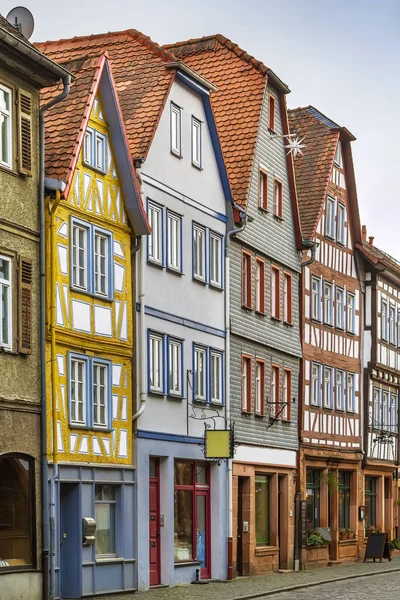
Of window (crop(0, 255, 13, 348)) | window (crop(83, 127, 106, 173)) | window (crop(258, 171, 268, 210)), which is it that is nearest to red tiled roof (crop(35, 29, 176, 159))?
window (crop(83, 127, 106, 173))

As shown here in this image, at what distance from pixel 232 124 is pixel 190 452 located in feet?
33.9

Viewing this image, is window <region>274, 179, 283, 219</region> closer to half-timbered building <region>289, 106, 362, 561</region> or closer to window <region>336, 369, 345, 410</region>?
half-timbered building <region>289, 106, 362, 561</region>

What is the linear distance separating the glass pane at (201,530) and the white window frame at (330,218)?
42.9ft

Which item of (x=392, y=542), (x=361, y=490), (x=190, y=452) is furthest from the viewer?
(x=392, y=542)

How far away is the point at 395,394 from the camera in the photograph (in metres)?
54.8

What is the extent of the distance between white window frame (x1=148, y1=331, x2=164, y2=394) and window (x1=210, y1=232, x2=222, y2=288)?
3824 mm

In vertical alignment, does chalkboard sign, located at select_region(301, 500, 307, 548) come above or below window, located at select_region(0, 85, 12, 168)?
below

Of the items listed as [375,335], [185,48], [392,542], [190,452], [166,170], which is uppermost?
[185,48]

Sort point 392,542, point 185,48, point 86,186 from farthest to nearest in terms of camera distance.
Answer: point 392,542
point 185,48
point 86,186

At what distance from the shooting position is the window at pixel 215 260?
36969mm

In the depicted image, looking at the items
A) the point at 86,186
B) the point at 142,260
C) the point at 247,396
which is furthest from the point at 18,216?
the point at 247,396

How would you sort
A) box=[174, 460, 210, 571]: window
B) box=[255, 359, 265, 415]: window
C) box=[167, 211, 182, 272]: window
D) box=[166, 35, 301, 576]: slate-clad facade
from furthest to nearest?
box=[255, 359, 265, 415]: window → box=[166, 35, 301, 576]: slate-clad facade → box=[174, 460, 210, 571]: window → box=[167, 211, 182, 272]: window

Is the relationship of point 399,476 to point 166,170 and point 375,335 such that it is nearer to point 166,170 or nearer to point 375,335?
point 375,335

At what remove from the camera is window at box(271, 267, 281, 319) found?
41688 millimetres
